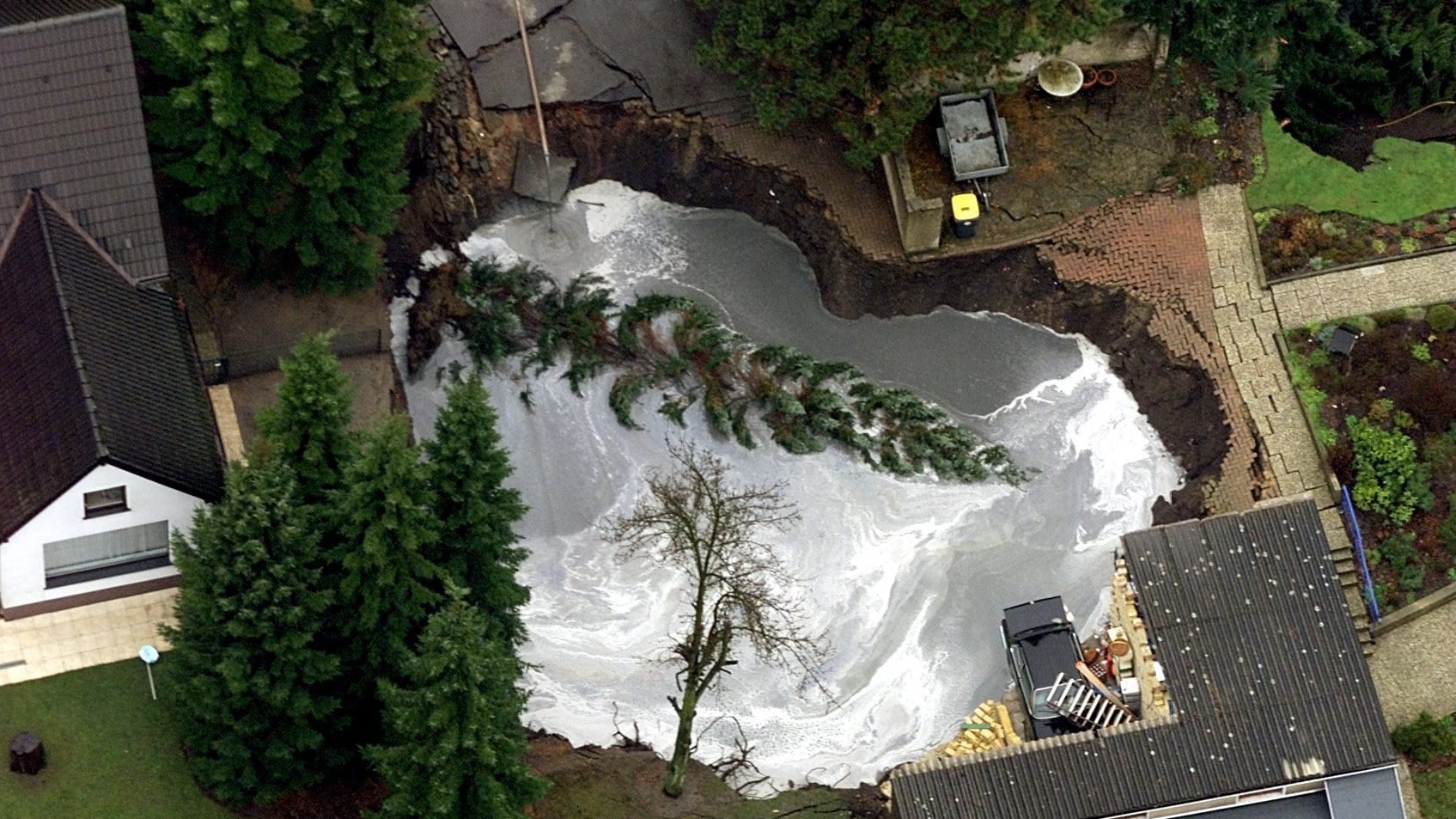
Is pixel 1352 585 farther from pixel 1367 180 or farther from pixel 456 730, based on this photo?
pixel 456 730

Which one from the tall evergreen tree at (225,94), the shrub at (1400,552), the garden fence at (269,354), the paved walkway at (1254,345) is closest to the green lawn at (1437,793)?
the shrub at (1400,552)

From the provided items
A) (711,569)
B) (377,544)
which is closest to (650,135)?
(711,569)

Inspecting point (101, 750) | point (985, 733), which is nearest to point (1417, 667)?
point (985, 733)

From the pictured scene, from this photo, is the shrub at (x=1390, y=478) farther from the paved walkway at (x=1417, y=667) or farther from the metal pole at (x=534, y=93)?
the metal pole at (x=534, y=93)

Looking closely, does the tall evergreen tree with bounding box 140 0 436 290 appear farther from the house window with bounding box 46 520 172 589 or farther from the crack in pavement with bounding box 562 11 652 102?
the house window with bounding box 46 520 172 589

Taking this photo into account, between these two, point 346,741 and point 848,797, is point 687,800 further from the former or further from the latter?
point 346,741

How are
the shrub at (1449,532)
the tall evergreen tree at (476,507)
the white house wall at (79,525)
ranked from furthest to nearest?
the shrub at (1449,532), the white house wall at (79,525), the tall evergreen tree at (476,507)
